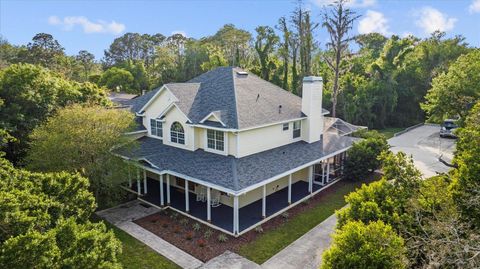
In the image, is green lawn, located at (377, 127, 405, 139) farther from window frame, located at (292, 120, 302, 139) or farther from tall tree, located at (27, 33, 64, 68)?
tall tree, located at (27, 33, 64, 68)

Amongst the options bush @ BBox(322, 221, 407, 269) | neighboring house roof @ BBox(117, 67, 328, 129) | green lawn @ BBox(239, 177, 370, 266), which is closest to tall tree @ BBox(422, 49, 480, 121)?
neighboring house roof @ BBox(117, 67, 328, 129)

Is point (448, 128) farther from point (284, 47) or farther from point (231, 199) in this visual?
point (231, 199)

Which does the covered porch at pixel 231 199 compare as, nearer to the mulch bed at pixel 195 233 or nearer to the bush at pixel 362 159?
the mulch bed at pixel 195 233

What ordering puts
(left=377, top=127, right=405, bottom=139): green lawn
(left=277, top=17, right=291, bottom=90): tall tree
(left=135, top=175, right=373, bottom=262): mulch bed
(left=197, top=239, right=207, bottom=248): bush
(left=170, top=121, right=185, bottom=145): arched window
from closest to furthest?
(left=135, top=175, right=373, bottom=262): mulch bed < (left=197, top=239, right=207, bottom=248): bush < (left=170, top=121, right=185, bottom=145): arched window < (left=277, top=17, right=291, bottom=90): tall tree < (left=377, top=127, right=405, bottom=139): green lawn

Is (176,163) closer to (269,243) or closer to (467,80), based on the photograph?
(269,243)

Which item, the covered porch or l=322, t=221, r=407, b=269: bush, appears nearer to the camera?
l=322, t=221, r=407, b=269: bush

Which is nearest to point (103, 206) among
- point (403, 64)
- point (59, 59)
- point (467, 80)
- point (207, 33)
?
point (467, 80)
